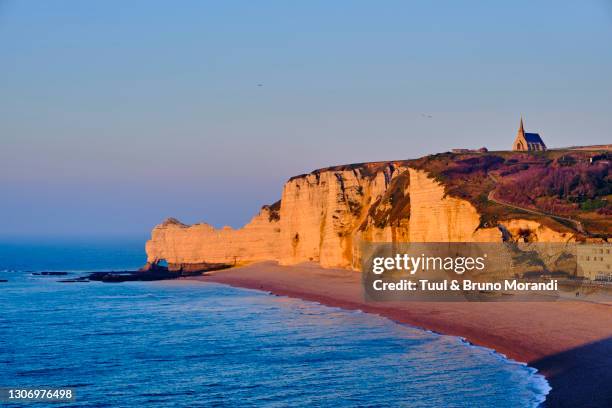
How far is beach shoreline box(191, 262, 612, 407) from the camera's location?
23.4 m

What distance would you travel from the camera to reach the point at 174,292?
6072 cm

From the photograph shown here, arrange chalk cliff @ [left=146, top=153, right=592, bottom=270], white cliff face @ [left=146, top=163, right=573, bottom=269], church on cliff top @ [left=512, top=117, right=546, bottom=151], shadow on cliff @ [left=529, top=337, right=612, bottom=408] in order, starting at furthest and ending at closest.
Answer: church on cliff top @ [left=512, top=117, right=546, bottom=151]
white cliff face @ [left=146, top=163, right=573, bottom=269]
chalk cliff @ [left=146, top=153, right=592, bottom=270]
shadow on cliff @ [left=529, top=337, right=612, bottom=408]

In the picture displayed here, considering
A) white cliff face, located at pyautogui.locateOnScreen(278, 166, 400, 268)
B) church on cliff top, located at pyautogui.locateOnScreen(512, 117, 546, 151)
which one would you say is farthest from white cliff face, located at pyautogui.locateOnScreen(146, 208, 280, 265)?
church on cliff top, located at pyautogui.locateOnScreen(512, 117, 546, 151)

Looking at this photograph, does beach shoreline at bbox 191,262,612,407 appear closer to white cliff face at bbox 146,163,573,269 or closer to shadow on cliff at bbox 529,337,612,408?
shadow on cliff at bbox 529,337,612,408

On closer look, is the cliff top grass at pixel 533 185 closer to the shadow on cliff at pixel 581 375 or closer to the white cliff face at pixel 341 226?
the white cliff face at pixel 341 226

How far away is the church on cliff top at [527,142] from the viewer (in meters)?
77.8

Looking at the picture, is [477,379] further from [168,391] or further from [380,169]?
[380,169]

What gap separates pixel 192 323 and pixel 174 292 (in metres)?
20.7

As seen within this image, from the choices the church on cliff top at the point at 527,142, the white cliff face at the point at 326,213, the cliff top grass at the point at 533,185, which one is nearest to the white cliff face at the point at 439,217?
the cliff top grass at the point at 533,185

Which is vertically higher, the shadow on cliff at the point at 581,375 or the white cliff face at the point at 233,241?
the white cliff face at the point at 233,241

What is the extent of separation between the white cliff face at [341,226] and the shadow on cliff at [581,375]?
13.4 m

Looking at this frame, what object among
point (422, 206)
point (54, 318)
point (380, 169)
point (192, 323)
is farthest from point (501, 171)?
point (54, 318)

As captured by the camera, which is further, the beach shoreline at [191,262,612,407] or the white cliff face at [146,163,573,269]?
the white cliff face at [146,163,573,269]

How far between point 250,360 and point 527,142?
5580 centimetres
